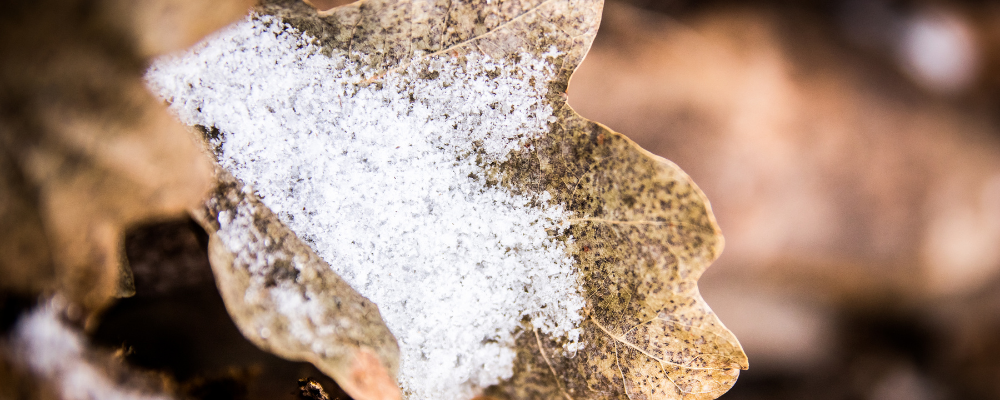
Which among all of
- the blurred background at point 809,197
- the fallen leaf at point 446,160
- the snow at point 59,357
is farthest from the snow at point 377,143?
the snow at point 59,357

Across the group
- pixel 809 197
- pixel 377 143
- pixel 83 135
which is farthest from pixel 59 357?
pixel 809 197

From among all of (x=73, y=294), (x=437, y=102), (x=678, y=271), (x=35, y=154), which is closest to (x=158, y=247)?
(x=73, y=294)

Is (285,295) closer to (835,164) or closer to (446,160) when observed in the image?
(446,160)

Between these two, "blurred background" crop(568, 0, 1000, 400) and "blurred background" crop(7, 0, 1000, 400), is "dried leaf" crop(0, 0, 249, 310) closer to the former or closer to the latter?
"blurred background" crop(7, 0, 1000, 400)

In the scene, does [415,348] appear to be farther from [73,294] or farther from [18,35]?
[18,35]

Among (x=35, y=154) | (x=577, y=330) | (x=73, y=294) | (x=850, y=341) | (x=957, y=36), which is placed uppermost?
(x=957, y=36)

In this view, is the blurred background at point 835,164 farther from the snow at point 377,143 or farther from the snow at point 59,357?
the snow at point 59,357
